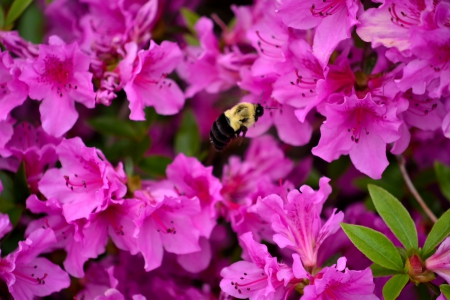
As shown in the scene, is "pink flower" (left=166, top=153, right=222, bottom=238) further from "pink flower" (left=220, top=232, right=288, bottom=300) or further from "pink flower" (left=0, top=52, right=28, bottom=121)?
"pink flower" (left=0, top=52, right=28, bottom=121)

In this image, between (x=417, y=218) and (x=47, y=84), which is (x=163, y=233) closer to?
(x=47, y=84)

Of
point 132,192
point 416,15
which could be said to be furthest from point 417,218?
point 132,192

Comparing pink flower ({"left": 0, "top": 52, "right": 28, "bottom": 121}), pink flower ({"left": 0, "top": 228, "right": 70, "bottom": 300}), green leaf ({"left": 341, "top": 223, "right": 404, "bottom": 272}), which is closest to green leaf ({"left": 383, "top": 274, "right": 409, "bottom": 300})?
green leaf ({"left": 341, "top": 223, "right": 404, "bottom": 272})

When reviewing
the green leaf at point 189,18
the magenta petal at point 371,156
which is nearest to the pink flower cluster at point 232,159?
the magenta petal at point 371,156

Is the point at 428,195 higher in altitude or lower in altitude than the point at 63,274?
lower

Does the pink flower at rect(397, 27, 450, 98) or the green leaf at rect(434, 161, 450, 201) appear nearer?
the pink flower at rect(397, 27, 450, 98)

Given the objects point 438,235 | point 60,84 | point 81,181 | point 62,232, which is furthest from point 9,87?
point 438,235

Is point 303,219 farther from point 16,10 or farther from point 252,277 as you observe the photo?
point 16,10
